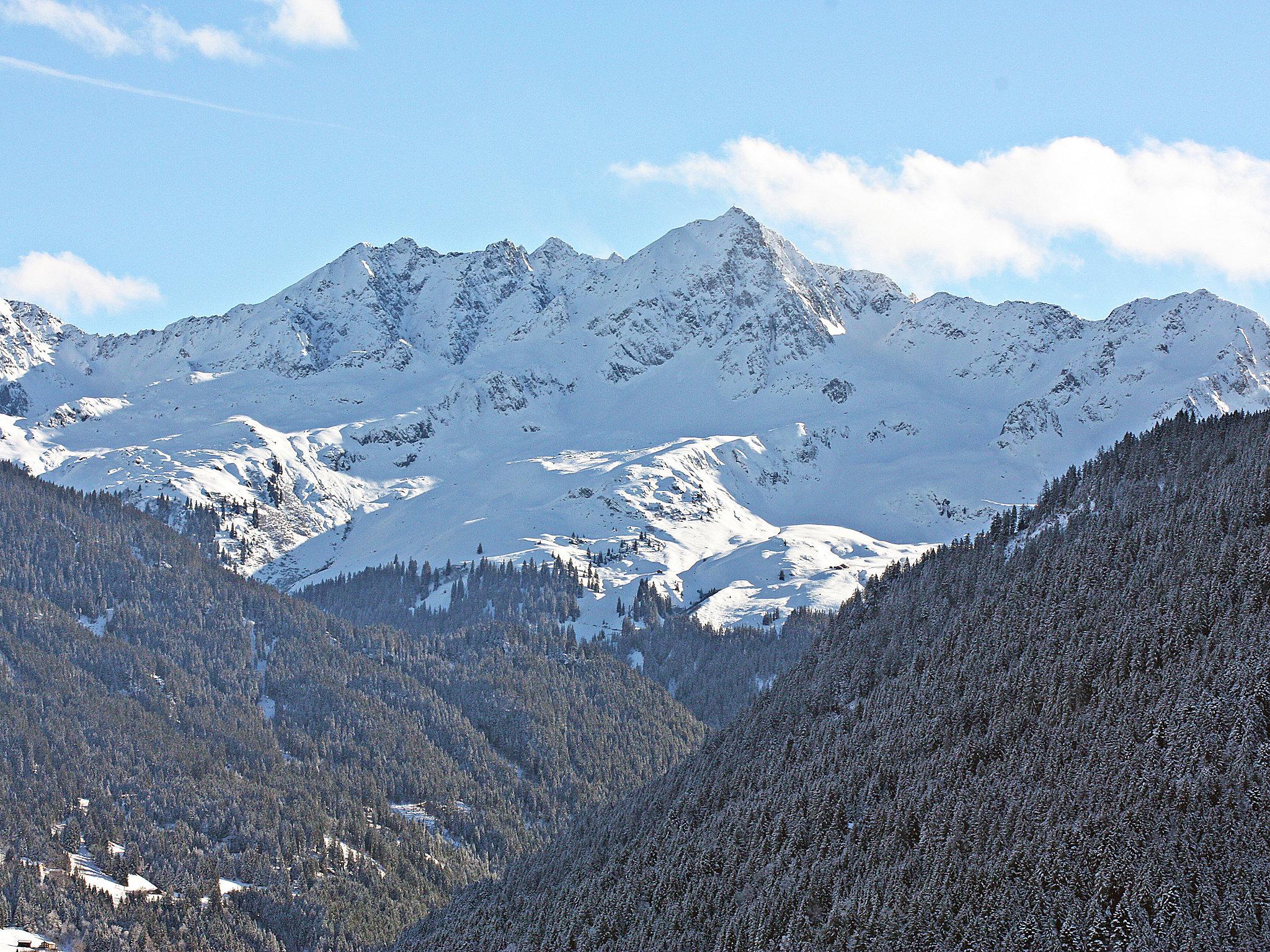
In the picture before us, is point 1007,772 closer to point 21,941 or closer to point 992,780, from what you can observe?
point 992,780

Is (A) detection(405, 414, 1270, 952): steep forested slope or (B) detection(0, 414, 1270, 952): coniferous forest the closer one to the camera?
(A) detection(405, 414, 1270, 952): steep forested slope

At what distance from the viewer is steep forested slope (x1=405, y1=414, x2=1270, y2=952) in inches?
3652

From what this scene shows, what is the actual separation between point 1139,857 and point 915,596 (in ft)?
288

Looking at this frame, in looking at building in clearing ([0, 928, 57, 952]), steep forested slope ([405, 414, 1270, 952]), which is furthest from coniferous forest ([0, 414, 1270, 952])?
building in clearing ([0, 928, 57, 952])

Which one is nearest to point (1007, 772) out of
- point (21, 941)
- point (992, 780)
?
point (992, 780)

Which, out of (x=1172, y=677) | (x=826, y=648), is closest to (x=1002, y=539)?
(x=826, y=648)

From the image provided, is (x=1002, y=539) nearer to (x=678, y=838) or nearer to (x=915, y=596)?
(x=915, y=596)

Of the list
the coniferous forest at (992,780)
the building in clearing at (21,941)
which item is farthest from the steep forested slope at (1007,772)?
the building in clearing at (21,941)

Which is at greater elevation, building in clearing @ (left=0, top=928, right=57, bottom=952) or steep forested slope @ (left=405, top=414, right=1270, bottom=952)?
steep forested slope @ (left=405, top=414, right=1270, bottom=952)

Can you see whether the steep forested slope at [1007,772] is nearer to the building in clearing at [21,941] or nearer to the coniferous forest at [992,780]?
the coniferous forest at [992,780]

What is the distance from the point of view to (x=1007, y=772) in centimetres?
11875

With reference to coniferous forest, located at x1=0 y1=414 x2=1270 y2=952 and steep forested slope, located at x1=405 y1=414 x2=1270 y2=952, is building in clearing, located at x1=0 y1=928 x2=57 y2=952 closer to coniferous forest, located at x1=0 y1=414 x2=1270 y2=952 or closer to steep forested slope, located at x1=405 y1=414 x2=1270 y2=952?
coniferous forest, located at x1=0 y1=414 x2=1270 y2=952

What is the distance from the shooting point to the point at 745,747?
6570 inches

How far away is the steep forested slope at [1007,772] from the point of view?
92.8m
